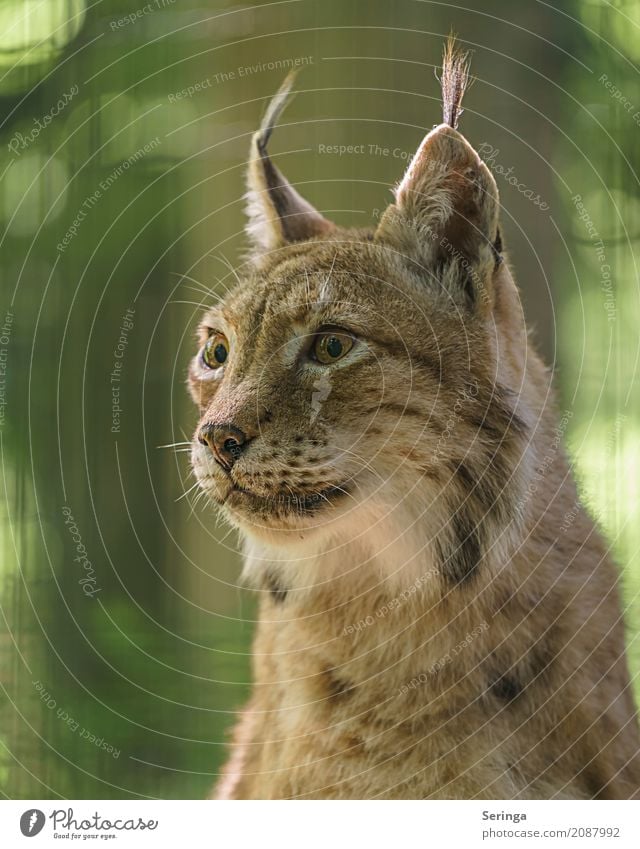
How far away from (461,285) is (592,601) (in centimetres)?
76

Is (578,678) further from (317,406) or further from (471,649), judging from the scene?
(317,406)

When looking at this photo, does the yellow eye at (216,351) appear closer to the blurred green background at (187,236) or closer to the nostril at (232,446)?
the nostril at (232,446)

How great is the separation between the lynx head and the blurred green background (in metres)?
0.41

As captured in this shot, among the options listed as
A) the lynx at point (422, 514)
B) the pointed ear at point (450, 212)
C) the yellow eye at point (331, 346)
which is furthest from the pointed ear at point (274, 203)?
the yellow eye at point (331, 346)

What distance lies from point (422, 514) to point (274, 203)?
86 centimetres

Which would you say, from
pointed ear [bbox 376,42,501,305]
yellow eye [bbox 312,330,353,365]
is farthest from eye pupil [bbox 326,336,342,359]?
pointed ear [bbox 376,42,501,305]

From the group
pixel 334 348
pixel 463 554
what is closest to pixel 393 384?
pixel 334 348

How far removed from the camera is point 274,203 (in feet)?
7.85

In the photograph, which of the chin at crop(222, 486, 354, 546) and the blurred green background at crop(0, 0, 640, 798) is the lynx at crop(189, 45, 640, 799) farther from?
the blurred green background at crop(0, 0, 640, 798)

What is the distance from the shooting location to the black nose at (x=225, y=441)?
6.38 feet

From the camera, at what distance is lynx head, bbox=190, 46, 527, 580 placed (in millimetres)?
1966

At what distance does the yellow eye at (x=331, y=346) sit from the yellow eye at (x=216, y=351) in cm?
30

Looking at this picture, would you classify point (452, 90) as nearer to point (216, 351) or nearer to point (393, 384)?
point (393, 384)

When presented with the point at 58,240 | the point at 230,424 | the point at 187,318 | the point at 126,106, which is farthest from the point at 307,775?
the point at 126,106
